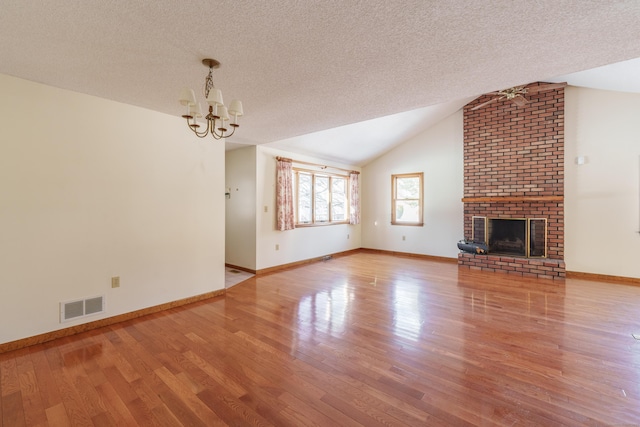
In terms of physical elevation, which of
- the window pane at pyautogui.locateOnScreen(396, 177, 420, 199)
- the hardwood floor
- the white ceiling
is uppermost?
the white ceiling

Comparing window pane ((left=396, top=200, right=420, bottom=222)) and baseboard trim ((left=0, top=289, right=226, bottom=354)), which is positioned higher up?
window pane ((left=396, top=200, right=420, bottom=222))

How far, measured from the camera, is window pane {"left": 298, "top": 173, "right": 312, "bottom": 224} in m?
6.13

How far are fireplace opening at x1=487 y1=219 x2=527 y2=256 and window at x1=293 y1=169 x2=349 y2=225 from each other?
10.7 ft

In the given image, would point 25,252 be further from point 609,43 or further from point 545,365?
point 609,43

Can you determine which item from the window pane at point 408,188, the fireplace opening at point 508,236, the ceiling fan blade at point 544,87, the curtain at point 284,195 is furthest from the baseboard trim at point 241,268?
the ceiling fan blade at point 544,87

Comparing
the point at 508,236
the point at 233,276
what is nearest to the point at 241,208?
the point at 233,276

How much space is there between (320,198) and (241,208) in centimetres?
195

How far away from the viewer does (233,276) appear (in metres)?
5.05

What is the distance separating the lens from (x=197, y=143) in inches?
149

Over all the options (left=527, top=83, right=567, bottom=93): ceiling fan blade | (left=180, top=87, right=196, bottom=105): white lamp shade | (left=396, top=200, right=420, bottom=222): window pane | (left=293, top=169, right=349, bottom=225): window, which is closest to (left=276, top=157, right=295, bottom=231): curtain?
(left=293, top=169, right=349, bottom=225): window

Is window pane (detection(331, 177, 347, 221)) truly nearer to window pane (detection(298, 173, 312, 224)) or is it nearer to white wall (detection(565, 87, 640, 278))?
window pane (detection(298, 173, 312, 224))

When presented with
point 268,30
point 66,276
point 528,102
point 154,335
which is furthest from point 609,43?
point 66,276

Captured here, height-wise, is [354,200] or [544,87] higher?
[544,87]

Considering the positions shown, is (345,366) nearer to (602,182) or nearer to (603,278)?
(603,278)
